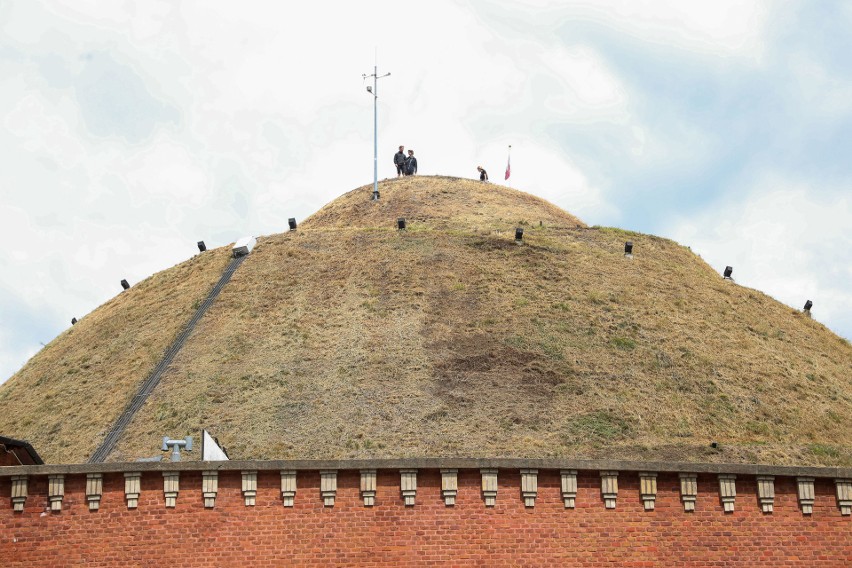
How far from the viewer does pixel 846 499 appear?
18547 mm

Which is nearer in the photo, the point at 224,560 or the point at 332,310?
the point at 224,560

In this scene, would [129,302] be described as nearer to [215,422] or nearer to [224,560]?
[215,422]

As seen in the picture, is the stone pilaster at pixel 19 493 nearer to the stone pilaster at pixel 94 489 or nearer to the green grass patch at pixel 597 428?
the stone pilaster at pixel 94 489

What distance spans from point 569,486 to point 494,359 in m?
26.5

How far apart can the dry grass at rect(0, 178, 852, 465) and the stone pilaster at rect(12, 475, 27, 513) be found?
19.1 meters

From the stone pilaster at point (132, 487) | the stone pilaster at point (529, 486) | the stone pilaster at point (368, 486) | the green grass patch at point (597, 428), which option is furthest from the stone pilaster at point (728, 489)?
the green grass patch at point (597, 428)

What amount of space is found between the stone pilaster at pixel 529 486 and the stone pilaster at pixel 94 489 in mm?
7405

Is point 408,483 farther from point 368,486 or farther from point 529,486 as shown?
point 529,486

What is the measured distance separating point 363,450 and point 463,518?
19.3m

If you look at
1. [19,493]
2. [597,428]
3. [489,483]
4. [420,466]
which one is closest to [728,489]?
[489,483]

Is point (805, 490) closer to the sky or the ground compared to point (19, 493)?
closer to the ground

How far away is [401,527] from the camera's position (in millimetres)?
18031

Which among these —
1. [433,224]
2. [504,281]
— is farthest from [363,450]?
[433,224]

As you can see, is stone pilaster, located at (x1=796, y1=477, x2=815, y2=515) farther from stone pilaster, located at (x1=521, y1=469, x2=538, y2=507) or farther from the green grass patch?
the green grass patch
